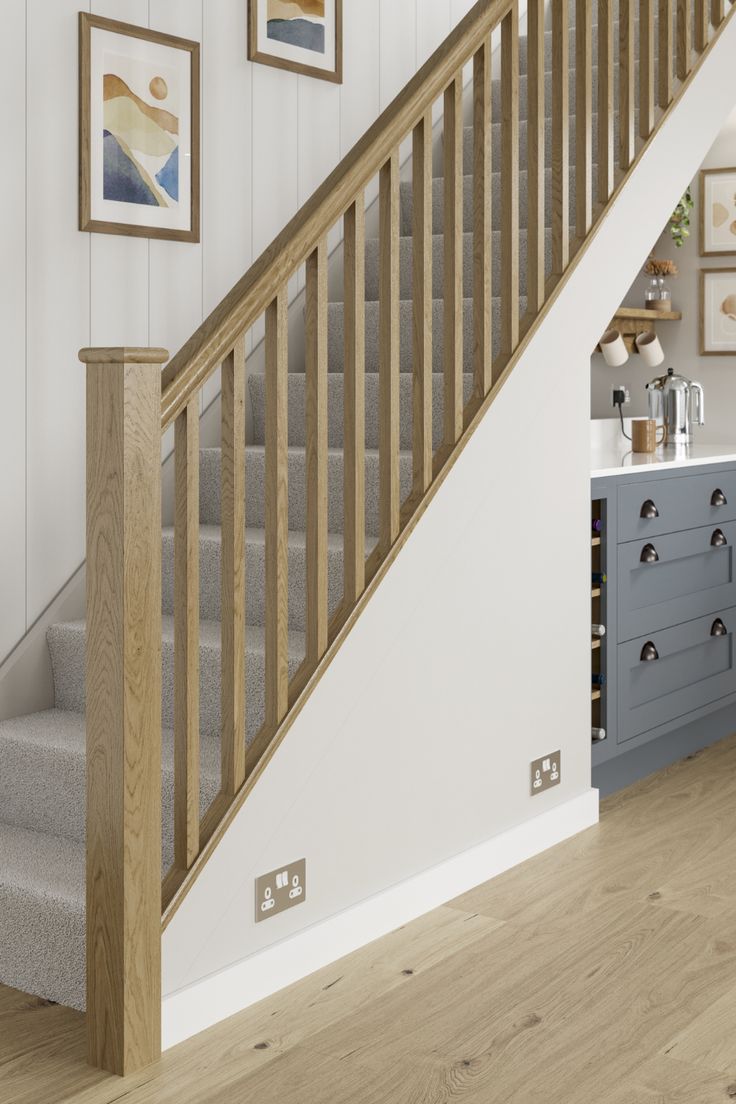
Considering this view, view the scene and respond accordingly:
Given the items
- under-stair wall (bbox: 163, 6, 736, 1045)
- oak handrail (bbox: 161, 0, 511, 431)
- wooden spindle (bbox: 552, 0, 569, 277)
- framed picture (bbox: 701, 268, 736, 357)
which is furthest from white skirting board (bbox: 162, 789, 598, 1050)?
framed picture (bbox: 701, 268, 736, 357)

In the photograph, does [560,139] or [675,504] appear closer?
[560,139]

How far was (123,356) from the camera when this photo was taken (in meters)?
2.13

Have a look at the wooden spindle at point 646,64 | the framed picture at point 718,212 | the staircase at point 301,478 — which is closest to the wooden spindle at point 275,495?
the staircase at point 301,478

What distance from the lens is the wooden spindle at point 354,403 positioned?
2588 mm

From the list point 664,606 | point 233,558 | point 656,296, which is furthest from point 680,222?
point 233,558

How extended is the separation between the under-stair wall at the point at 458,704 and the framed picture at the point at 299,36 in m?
1.03

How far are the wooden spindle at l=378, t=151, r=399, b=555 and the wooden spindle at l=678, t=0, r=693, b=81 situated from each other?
1.36m

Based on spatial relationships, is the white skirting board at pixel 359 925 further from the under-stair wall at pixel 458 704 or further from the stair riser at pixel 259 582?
the stair riser at pixel 259 582

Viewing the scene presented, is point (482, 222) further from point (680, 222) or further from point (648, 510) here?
point (680, 222)

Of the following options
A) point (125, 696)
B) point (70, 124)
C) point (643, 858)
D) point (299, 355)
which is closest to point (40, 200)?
point (70, 124)

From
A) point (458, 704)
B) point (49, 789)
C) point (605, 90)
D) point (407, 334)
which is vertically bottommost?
point (49, 789)

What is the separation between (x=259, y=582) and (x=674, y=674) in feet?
4.95

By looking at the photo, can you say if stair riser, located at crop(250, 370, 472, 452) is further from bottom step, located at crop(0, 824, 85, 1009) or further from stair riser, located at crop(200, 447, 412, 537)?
bottom step, located at crop(0, 824, 85, 1009)

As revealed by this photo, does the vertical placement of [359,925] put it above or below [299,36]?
below
